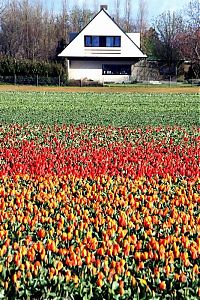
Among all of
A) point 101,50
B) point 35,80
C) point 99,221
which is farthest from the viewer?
point 101,50

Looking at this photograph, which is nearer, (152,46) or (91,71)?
(91,71)

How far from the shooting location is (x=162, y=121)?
19.6 m

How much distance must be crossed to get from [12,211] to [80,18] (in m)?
97.9

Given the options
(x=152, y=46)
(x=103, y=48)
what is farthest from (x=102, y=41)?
(x=152, y=46)

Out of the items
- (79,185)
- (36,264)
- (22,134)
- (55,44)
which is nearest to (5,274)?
(36,264)

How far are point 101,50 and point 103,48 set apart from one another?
42 centimetres

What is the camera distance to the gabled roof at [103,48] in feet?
208

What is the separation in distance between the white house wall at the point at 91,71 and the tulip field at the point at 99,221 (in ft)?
170

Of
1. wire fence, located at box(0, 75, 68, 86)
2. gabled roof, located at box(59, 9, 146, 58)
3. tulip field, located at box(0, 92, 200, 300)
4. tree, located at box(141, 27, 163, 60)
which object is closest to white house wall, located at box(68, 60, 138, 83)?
gabled roof, located at box(59, 9, 146, 58)

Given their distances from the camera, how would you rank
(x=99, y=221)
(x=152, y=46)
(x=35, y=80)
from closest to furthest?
(x=99, y=221)
(x=35, y=80)
(x=152, y=46)

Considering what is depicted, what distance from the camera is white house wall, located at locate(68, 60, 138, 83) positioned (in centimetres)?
6438

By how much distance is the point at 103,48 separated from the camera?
64.1 metres

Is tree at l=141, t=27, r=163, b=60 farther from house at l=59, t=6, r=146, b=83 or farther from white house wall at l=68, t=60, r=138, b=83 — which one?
white house wall at l=68, t=60, r=138, b=83

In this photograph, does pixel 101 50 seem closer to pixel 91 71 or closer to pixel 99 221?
pixel 91 71
